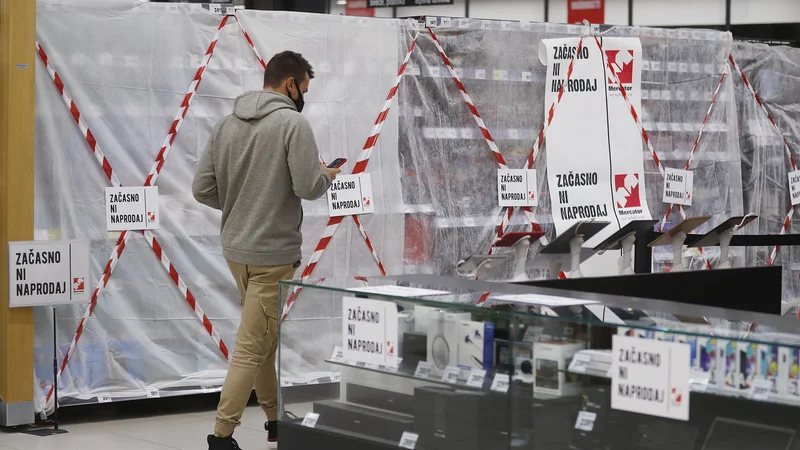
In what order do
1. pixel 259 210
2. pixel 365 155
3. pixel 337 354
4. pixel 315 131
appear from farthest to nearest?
pixel 365 155 < pixel 315 131 < pixel 259 210 < pixel 337 354

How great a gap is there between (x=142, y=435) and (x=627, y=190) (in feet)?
11.7

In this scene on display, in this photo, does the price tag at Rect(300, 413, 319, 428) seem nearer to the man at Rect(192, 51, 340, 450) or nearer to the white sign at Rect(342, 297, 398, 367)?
the white sign at Rect(342, 297, 398, 367)

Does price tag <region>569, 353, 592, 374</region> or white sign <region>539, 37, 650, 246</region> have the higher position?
white sign <region>539, 37, 650, 246</region>

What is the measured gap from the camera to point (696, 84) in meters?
7.61

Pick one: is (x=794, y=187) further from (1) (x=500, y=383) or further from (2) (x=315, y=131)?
(1) (x=500, y=383)

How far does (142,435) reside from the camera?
529 cm

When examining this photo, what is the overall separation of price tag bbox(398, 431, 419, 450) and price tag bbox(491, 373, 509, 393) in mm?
350

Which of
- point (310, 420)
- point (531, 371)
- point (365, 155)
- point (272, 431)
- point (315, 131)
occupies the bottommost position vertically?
point (272, 431)

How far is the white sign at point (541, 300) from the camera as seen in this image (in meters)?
3.04

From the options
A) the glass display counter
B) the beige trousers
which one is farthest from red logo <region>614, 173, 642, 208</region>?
the glass display counter

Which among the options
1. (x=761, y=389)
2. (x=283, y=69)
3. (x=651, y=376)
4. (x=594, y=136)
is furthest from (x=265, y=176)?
(x=594, y=136)

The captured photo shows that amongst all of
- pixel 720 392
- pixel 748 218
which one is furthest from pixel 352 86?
pixel 720 392

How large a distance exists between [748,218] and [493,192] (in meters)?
1.52

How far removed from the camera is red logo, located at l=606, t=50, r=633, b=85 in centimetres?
717
